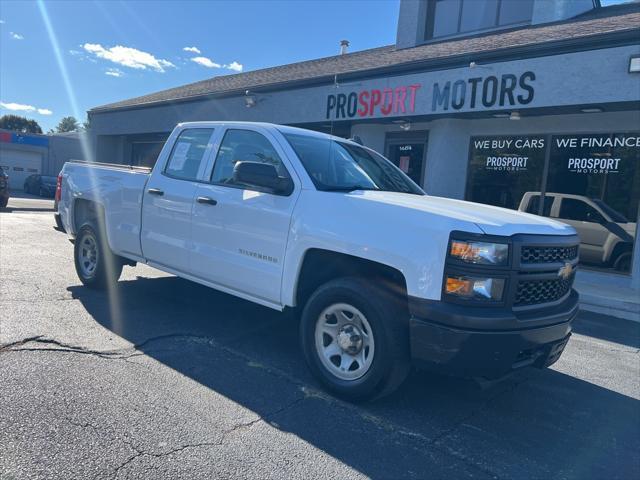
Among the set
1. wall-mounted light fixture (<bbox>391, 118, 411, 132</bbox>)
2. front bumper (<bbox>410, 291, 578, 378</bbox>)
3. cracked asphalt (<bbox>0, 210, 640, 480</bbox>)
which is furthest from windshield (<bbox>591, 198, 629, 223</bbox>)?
front bumper (<bbox>410, 291, 578, 378</bbox>)

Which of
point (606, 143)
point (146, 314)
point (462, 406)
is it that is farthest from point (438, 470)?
point (606, 143)

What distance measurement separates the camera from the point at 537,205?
10562 mm

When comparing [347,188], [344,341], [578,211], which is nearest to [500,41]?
[578,211]

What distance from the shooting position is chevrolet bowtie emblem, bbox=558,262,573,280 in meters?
3.86

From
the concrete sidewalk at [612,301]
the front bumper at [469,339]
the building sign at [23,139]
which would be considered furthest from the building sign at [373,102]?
the building sign at [23,139]

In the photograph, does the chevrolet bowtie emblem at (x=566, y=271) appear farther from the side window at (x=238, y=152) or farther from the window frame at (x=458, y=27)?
the window frame at (x=458, y=27)

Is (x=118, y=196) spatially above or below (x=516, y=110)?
below

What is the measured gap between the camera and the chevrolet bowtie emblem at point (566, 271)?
12.7ft

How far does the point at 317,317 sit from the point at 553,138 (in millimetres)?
8132

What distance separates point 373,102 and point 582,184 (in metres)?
4.65

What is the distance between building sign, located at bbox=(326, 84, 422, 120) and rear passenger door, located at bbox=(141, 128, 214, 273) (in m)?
6.79

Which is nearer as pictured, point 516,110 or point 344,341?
point 344,341

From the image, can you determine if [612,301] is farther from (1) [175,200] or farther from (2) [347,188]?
(1) [175,200]

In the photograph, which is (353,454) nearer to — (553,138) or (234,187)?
(234,187)
